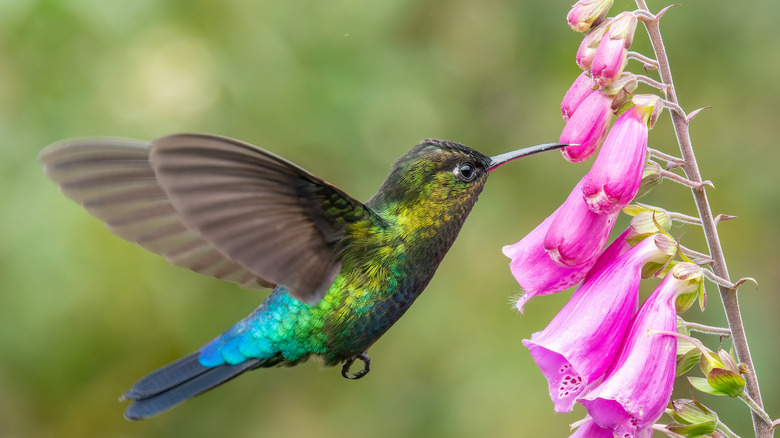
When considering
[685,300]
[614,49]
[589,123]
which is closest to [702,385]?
[685,300]

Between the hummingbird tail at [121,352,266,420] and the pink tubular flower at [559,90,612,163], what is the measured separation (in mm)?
976

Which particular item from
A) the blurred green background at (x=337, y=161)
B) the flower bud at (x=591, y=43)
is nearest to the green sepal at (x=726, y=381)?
the flower bud at (x=591, y=43)

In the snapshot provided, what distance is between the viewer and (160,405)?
7.00 feet

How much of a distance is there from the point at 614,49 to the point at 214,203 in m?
0.79

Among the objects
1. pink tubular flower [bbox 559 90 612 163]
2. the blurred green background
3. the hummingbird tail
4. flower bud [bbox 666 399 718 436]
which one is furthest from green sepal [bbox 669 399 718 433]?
the blurred green background

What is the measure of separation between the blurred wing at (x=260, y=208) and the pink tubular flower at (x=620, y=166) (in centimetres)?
56

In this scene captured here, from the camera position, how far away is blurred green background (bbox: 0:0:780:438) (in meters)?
2.91

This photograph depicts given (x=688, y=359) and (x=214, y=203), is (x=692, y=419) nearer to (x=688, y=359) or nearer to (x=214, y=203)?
(x=688, y=359)

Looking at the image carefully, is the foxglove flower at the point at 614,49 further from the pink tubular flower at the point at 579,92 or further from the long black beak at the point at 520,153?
the long black beak at the point at 520,153

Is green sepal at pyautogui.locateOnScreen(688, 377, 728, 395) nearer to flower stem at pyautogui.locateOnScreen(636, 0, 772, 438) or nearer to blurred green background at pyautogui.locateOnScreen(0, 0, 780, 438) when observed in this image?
flower stem at pyautogui.locateOnScreen(636, 0, 772, 438)

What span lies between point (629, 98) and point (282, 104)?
5.62ft

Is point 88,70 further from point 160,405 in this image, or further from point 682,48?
point 682,48

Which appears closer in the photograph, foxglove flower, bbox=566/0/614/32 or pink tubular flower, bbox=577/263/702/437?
pink tubular flower, bbox=577/263/702/437

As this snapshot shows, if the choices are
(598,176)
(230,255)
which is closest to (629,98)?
(598,176)
